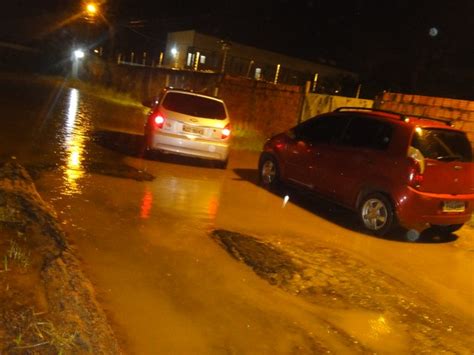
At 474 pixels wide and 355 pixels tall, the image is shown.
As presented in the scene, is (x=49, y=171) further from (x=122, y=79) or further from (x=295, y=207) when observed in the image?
(x=122, y=79)

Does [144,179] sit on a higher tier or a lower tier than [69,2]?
lower

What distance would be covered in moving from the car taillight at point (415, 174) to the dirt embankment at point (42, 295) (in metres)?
4.51

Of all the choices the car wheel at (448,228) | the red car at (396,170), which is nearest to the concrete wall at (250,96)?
the red car at (396,170)

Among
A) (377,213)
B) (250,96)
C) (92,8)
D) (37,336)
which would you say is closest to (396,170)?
(377,213)

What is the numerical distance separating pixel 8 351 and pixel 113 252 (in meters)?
2.33

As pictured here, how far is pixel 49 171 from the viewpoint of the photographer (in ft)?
29.6

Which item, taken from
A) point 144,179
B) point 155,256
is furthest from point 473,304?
point 144,179

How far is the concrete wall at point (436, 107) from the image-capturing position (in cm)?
1055

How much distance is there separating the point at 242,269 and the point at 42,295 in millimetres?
2182

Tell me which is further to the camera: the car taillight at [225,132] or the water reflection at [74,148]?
the car taillight at [225,132]

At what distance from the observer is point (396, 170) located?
24.5ft

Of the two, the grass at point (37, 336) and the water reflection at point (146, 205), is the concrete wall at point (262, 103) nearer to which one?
the water reflection at point (146, 205)

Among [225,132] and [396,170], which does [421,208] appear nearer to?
[396,170]

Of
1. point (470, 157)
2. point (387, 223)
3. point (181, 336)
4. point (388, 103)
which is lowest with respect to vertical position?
point (181, 336)
